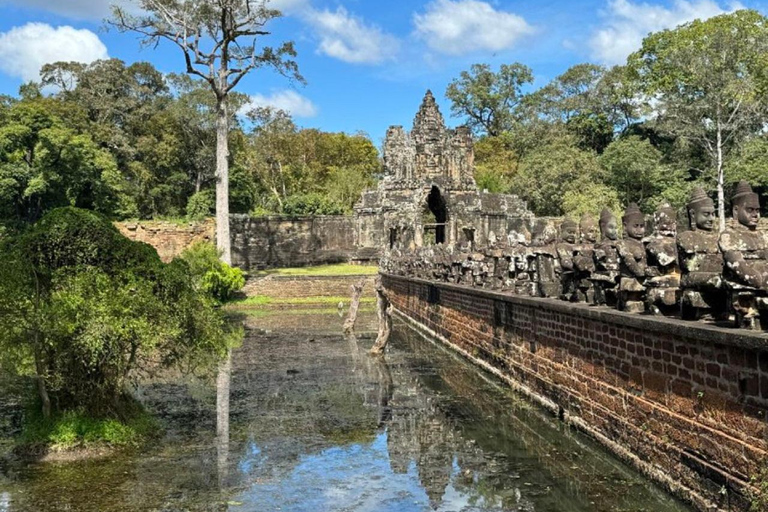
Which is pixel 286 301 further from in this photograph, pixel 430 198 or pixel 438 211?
pixel 430 198

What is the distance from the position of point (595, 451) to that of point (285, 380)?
6.07 metres

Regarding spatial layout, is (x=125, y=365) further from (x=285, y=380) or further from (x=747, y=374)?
(x=747, y=374)

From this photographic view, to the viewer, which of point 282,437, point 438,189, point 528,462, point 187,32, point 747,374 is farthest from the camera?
point 438,189

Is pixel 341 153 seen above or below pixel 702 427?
above

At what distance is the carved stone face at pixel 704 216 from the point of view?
618cm

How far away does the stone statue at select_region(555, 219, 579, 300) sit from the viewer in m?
9.09

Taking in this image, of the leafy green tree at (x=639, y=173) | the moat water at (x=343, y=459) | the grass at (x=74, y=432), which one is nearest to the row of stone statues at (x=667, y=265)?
the moat water at (x=343, y=459)

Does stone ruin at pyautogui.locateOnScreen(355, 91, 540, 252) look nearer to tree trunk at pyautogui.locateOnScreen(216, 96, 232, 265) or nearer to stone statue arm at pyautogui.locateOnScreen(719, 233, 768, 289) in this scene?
tree trunk at pyautogui.locateOnScreen(216, 96, 232, 265)

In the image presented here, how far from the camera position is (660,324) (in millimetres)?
6082

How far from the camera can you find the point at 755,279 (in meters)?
5.01

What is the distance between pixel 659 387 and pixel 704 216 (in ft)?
4.81

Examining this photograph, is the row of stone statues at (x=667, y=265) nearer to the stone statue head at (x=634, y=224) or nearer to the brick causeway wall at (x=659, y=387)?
the stone statue head at (x=634, y=224)

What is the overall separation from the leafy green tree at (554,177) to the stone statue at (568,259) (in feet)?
102

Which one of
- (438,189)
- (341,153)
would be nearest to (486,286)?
(438,189)
